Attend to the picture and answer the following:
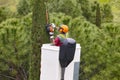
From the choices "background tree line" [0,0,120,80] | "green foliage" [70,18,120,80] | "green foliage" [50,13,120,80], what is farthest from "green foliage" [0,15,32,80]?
"green foliage" [70,18,120,80]

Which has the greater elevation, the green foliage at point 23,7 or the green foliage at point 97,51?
the green foliage at point 23,7

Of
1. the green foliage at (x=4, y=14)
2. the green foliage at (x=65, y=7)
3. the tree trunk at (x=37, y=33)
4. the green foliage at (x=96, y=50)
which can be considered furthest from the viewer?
the green foliage at (x=4, y=14)

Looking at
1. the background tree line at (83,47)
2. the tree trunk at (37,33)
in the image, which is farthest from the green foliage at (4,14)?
the tree trunk at (37,33)

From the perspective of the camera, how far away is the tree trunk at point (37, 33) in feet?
38.2

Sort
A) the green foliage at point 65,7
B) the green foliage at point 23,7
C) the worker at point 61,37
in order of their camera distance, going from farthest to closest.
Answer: the green foliage at point 23,7 → the green foliage at point 65,7 → the worker at point 61,37

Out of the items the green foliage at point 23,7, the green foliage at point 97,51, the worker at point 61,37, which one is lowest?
the green foliage at point 97,51

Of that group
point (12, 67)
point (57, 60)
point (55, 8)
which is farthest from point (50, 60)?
point (55, 8)

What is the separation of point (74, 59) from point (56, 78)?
703 mm

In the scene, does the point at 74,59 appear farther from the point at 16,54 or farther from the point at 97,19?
the point at 97,19

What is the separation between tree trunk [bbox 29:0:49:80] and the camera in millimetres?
11641

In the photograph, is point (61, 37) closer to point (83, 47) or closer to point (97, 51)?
point (97, 51)

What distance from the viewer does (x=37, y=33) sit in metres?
11.8

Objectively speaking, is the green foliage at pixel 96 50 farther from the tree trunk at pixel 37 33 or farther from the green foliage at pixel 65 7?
the green foliage at pixel 65 7

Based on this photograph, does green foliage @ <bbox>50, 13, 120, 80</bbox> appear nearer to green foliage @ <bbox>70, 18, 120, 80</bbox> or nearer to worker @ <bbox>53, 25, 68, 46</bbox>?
green foliage @ <bbox>70, 18, 120, 80</bbox>
